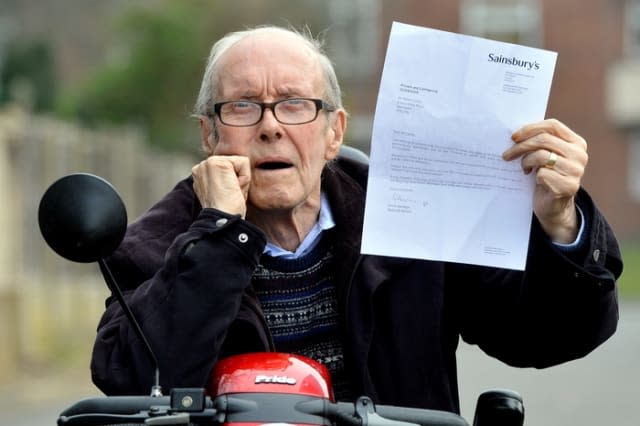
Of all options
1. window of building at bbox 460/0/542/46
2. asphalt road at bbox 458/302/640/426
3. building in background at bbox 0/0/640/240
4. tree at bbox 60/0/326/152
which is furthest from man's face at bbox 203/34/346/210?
window of building at bbox 460/0/542/46

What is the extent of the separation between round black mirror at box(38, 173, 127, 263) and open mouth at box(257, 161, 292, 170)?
0.94 m

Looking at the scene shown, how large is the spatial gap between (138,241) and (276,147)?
0.42 metres

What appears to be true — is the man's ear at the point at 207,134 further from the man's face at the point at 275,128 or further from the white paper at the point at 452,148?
the white paper at the point at 452,148

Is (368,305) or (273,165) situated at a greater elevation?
(273,165)

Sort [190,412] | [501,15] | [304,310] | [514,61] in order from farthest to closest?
[501,15] → [304,310] → [514,61] → [190,412]

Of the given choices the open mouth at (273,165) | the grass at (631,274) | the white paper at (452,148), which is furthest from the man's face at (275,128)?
the grass at (631,274)

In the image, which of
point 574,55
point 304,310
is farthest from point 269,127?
point 574,55

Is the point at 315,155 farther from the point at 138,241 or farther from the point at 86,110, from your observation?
the point at 86,110

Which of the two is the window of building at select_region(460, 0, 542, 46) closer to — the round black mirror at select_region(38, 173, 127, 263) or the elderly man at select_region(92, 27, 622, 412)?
the elderly man at select_region(92, 27, 622, 412)

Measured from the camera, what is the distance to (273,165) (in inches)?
154

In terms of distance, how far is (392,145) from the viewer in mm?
3592

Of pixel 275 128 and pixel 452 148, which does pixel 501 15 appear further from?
pixel 452 148

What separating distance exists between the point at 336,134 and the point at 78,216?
1.35 metres

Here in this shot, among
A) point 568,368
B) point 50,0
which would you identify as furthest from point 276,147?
point 50,0
